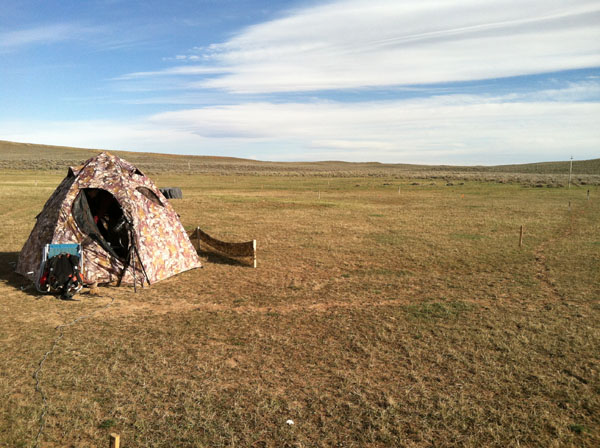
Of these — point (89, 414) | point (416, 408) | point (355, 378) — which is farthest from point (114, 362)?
point (416, 408)

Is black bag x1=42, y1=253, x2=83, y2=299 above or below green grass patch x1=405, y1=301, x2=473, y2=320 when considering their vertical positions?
above

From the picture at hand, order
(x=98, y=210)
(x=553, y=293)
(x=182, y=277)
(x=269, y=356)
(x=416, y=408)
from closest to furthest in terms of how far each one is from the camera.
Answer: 1. (x=416, y=408)
2. (x=269, y=356)
3. (x=553, y=293)
4. (x=182, y=277)
5. (x=98, y=210)

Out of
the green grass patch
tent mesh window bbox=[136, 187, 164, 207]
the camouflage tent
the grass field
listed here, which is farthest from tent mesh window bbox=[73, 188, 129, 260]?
the green grass patch

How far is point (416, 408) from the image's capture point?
5.96m

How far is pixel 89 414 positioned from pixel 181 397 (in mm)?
1189

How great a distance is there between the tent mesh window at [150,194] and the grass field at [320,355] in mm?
2426

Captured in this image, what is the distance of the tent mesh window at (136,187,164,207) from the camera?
12.6 metres

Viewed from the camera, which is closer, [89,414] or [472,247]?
[89,414]

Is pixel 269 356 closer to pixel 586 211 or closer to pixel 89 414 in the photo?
pixel 89 414

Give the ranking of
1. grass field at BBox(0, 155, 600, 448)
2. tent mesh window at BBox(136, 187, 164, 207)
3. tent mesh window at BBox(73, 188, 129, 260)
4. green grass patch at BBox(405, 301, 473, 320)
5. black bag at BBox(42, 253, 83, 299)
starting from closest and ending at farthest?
1. grass field at BBox(0, 155, 600, 448)
2. green grass patch at BBox(405, 301, 473, 320)
3. black bag at BBox(42, 253, 83, 299)
4. tent mesh window at BBox(73, 188, 129, 260)
5. tent mesh window at BBox(136, 187, 164, 207)

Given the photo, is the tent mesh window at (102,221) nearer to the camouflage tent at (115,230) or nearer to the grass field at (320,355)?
the camouflage tent at (115,230)

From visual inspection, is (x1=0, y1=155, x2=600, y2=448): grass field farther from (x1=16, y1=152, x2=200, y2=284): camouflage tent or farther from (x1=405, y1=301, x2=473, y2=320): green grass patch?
(x1=16, y1=152, x2=200, y2=284): camouflage tent

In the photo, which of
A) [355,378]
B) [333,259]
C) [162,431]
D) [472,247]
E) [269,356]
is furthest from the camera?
[472,247]

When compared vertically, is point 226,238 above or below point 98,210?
below
